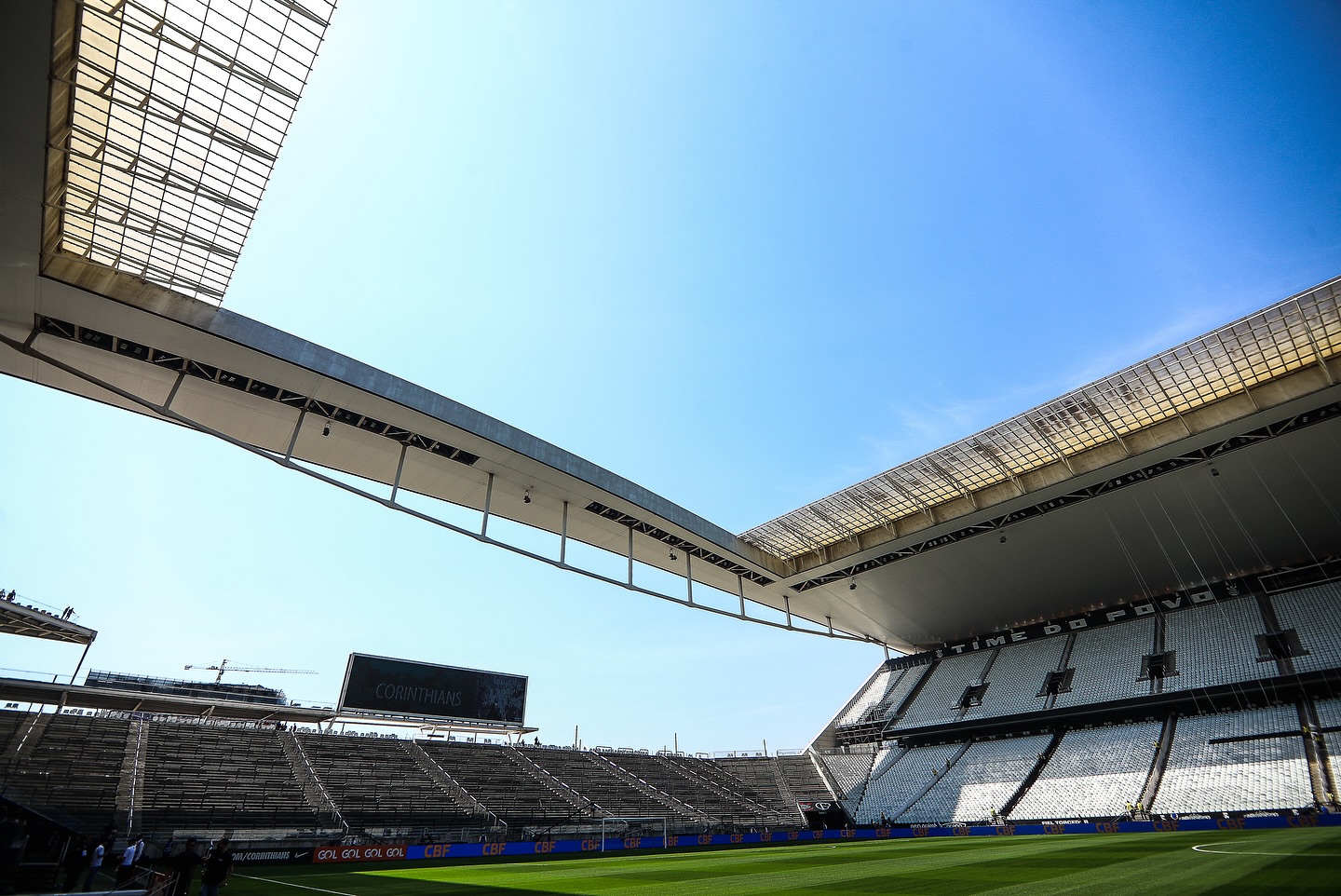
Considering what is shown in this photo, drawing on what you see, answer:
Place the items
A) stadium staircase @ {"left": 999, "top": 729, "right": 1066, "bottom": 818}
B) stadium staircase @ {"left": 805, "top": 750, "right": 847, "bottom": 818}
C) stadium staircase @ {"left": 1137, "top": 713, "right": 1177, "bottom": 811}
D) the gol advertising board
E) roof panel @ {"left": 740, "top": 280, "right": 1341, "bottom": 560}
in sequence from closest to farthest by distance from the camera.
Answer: roof panel @ {"left": 740, "top": 280, "right": 1341, "bottom": 560}, stadium staircase @ {"left": 1137, "top": 713, "right": 1177, "bottom": 811}, stadium staircase @ {"left": 999, "top": 729, "right": 1066, "bottom": 818}, the gol advertising board, stadium staircase @ {"left": 805, "top": 750, "right": 847, "bottom": 818}

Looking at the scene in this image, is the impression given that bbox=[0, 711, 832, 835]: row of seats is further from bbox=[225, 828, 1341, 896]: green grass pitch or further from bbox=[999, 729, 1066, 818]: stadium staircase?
bbox=[999, 729, 1066, 818]: stadium staircase

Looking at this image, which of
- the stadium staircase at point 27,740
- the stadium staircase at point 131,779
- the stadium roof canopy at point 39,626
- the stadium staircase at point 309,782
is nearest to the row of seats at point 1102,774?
the stadium staircase at point 309,782

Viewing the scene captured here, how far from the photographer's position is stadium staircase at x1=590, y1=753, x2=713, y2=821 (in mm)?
40625

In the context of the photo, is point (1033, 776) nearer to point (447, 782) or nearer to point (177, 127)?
point (447, 782)

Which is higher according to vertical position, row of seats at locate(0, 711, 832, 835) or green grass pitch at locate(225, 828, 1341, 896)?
row of seats at locate(0, 711, 832, 835)

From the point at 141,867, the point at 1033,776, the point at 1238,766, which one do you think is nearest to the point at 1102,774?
the point at 1033,776

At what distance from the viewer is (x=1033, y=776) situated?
35656 millimetres

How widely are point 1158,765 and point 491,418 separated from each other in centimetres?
3499

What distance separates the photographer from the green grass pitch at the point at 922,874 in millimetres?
10766

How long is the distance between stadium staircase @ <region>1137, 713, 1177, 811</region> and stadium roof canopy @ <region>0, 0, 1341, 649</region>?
7.72m

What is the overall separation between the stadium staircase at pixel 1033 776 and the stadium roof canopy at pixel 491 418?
25.9ft

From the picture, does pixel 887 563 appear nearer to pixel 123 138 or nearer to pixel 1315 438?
pixel 1315 438

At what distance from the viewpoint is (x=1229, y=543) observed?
3359 centimetres

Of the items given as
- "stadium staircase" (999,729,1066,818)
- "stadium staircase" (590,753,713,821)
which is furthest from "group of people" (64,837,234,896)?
"stadium staircase" (999,729,1066,818)
